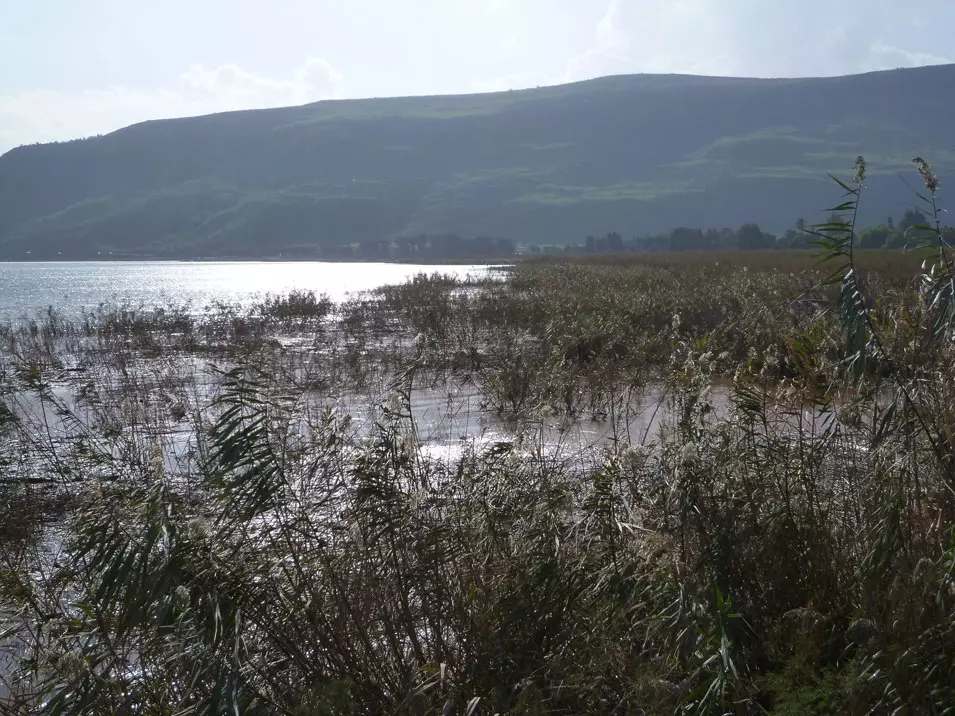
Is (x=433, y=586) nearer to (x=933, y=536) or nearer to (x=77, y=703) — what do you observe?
(x=77, y=703)

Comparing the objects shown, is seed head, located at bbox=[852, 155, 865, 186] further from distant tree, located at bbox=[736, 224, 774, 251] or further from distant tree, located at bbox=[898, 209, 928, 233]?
distant tree, located at bbox=[736, 224, 774, 251]

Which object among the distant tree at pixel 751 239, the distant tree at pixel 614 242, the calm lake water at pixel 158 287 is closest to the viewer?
the calm lake water at pixel 158 287

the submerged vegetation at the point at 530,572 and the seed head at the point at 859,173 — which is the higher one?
the seed head at the point at 859,173

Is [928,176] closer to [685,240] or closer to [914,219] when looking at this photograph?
[914,219]

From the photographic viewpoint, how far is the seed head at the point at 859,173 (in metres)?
4.67

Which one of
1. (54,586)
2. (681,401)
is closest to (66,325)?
(54,586)

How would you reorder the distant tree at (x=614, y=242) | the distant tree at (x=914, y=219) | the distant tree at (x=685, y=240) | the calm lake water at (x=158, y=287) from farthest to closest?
the distant tree at (x=614, y=242), the distant tree at (x=685, y=240), the calm lake water at (x=158, y=287), the distant tree at (x=914, y=219)

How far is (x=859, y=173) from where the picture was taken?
476cm

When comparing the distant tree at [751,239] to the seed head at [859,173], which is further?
the distant tree at [751,239]

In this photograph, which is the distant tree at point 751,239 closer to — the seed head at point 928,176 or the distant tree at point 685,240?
the distant tree at point 685,240

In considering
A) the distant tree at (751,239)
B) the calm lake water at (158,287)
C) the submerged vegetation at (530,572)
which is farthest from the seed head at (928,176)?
the distant tree at (751,239)

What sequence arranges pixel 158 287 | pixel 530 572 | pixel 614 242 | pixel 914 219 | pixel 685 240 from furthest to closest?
pixel 614 242 → pixel 685 240 → pixel 158 287 → pixel 914 219 → pixel 530 572

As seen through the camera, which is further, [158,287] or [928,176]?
[158,287]

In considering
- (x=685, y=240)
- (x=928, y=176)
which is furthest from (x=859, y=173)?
(x=685, y=240)
